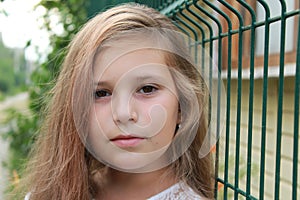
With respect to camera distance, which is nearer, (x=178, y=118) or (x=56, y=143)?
(x=178, y=118)

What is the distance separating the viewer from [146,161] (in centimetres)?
163

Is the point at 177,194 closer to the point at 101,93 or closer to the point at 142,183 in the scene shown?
the point at 142,183

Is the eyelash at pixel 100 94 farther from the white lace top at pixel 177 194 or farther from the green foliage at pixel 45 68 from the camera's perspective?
the green foliage at pixel 45 68

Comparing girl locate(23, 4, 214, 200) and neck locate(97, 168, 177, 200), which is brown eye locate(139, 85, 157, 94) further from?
neck locate(97, 168, 177, 200)

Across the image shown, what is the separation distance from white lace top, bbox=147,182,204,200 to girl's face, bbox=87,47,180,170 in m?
0.17

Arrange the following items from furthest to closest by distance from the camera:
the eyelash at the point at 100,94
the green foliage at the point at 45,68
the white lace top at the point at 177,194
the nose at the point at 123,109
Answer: the green foliage at the point at 45,68 < the white lace top at the point at 177,194 < the eyelash at the point at 100,94 < the nose at the point at 123,109

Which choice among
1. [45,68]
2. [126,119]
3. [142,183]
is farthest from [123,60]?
[45,68]

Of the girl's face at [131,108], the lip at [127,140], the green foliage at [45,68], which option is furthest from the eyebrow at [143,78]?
the green foliage at [45,68]

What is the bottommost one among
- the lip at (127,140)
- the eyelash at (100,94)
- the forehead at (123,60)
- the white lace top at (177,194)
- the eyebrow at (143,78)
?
the white lace top at (177,194)

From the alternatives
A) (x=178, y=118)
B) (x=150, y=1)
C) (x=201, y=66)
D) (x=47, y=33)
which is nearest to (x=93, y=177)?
(x=178, y=118)

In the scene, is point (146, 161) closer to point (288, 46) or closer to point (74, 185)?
point (74, 185)

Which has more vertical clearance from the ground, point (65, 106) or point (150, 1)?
point (150, 1)

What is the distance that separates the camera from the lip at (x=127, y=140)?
1.54 metres

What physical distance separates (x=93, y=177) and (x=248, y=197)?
0.67 metres
